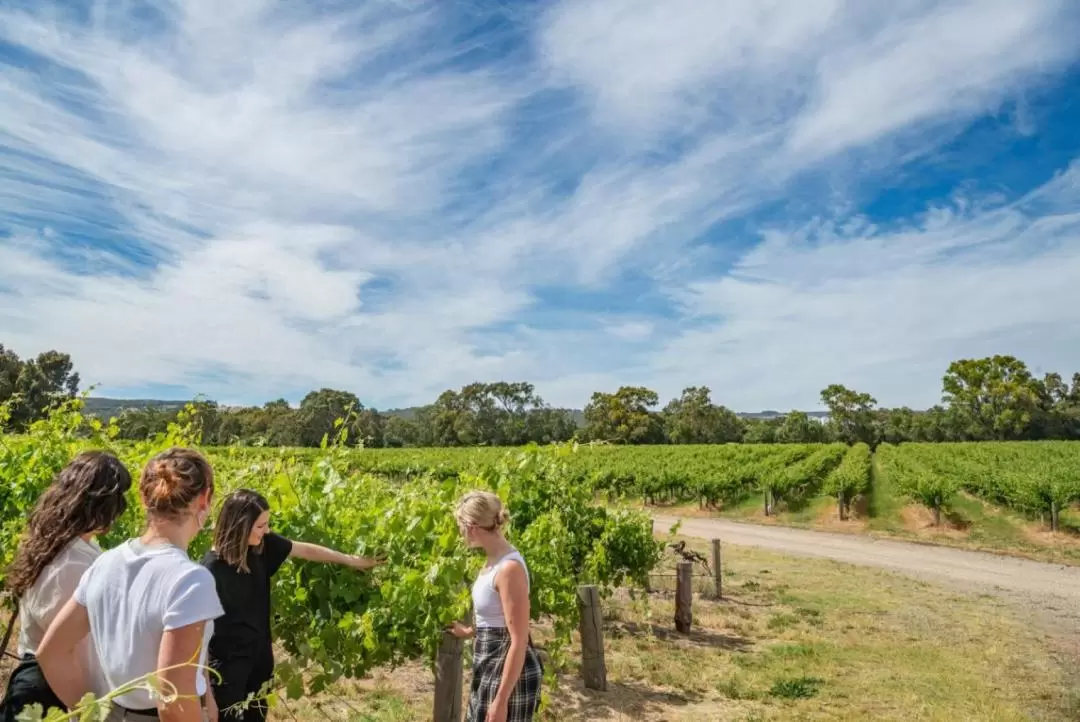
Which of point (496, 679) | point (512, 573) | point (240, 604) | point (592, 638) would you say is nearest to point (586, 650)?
point (592, 638)

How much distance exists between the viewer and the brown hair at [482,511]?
126 inches

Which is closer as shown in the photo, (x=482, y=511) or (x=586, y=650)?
(x=482, y=511)

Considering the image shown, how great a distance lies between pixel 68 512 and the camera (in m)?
2.38

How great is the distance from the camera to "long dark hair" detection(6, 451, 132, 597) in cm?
237

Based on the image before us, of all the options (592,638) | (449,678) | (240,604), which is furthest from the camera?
(592,638)

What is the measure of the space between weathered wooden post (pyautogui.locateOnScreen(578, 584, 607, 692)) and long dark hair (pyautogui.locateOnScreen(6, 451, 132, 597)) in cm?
450

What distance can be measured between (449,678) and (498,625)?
0.86 metres

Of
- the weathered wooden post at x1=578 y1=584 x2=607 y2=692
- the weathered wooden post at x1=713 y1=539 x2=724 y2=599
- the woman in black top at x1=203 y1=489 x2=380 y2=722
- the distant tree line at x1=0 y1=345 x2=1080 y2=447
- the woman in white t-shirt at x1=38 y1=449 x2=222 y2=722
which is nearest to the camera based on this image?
the woman in white t-shirt at x1=38 y1=449 x2=222 y2=722

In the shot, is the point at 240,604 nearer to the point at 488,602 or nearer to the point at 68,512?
the point at 68,512

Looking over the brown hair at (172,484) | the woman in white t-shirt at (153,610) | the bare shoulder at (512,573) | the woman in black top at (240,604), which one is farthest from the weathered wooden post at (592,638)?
the brown hair at (172,484)

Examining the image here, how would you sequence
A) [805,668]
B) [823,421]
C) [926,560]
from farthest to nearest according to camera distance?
[823,421] → [926,560] → [805,668]

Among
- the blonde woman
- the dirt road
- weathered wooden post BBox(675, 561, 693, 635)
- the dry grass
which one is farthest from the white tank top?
the dirt road

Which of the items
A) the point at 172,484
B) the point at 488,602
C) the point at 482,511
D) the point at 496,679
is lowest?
the point at 496,679

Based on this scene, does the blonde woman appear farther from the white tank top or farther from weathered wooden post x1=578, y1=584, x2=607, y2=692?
weathered wooden post x1=578, y1=584, x2=607, y2=692
